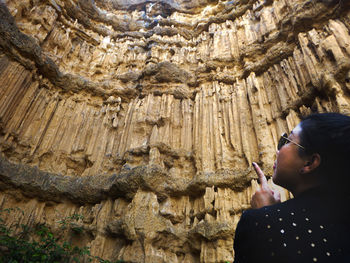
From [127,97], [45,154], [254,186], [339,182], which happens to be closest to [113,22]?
[127,97]

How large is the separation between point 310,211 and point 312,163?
0.25 metres

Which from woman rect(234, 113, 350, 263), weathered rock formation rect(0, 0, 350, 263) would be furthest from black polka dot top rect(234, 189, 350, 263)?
weathered rock formation rect(0, 0, 350, 263)

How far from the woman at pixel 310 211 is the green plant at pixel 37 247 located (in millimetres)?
6194

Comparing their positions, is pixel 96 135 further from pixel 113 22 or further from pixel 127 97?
pixel 113 22

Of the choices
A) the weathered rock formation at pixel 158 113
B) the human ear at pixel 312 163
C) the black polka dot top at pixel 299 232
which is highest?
the weathered rock formation at pixel 158 113

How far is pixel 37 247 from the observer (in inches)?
270

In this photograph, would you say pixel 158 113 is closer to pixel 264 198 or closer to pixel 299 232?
pixel 264 198

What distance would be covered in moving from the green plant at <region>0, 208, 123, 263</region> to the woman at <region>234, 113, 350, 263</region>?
6194 millimetres

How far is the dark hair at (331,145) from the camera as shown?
1.00 metres

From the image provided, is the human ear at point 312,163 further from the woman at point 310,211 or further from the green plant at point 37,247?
the green plant at point 37,247

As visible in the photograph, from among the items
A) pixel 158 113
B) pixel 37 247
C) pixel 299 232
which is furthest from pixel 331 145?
pixel 158 113

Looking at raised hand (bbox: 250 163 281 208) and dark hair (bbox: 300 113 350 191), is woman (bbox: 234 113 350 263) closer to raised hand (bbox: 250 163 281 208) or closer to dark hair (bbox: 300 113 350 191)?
dark hair (bbox: 300 113 350 191)

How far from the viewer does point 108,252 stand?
6.62 m

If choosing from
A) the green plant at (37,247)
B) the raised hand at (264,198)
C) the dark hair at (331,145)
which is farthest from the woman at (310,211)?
the green plant at (37,247)
